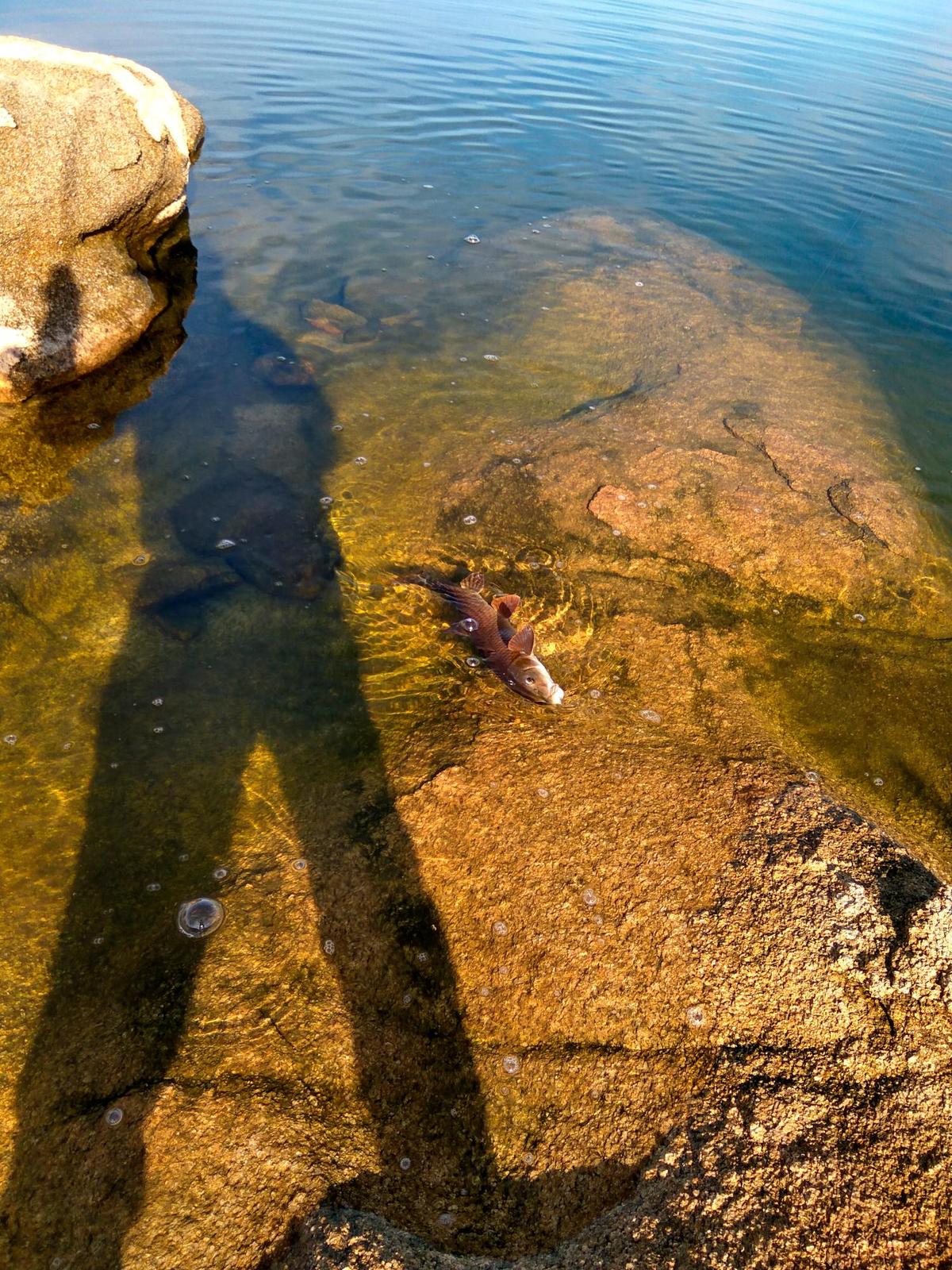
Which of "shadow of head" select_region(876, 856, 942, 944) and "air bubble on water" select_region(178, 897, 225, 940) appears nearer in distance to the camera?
"shadow of head" select_region(876, 856, 942, 944)

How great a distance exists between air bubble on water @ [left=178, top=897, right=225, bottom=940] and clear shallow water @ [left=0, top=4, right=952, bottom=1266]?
0.06 meters

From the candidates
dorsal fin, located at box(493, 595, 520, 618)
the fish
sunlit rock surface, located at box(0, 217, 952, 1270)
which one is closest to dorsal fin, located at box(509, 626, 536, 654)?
the fish

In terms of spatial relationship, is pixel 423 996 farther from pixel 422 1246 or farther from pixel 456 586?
pixel 456 586

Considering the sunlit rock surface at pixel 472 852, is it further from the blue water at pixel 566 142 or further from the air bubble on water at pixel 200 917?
Answer: the blue water at pixel 566 142

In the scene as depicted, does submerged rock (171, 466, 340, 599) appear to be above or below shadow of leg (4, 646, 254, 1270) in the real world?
above

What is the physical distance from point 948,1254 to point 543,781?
254cm

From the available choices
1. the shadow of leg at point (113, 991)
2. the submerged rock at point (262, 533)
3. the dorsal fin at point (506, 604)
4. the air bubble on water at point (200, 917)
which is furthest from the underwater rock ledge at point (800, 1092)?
the submerged rock at point (262, 533)

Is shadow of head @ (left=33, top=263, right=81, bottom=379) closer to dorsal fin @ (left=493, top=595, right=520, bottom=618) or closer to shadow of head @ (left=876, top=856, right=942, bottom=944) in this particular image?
dorsal fin @ (left=493, top=595, right=520, bottom=618)

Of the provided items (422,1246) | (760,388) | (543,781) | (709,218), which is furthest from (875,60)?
(422,1246)

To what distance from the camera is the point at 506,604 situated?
5.54 metres

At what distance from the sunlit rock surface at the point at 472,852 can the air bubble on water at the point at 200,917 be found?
2.4 inches

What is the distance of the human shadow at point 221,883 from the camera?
284 centimetres

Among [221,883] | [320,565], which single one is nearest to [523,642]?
[320,565]

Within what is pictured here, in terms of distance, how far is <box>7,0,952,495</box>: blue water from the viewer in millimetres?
11555
